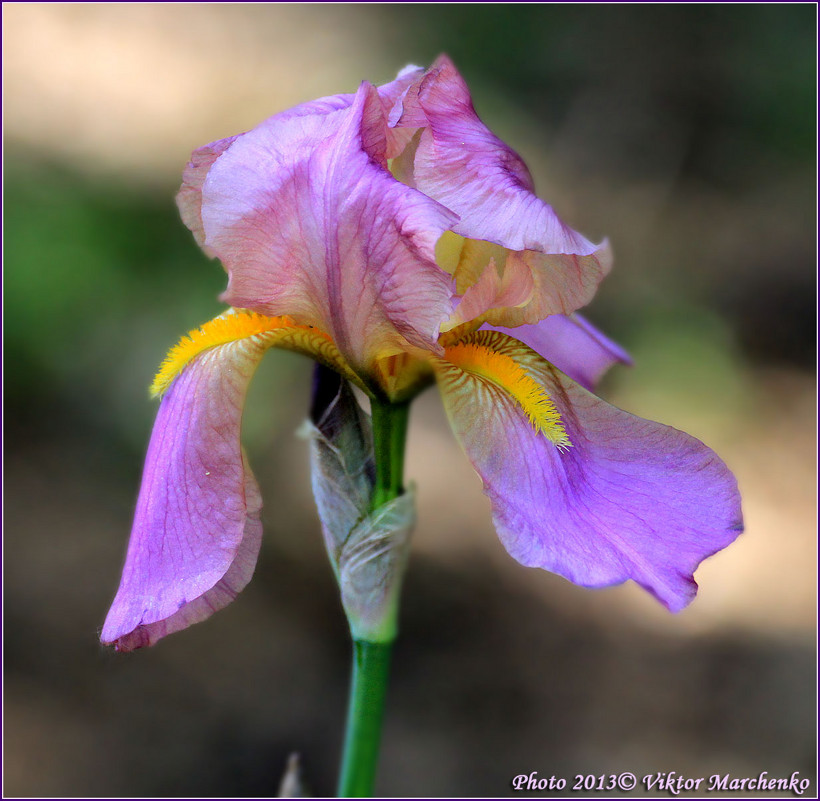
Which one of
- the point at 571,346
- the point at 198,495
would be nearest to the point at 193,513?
the point at 198,495

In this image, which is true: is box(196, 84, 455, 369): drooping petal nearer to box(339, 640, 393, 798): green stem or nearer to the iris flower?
the iris flower

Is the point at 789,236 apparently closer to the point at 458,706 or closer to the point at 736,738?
the point at 736,738

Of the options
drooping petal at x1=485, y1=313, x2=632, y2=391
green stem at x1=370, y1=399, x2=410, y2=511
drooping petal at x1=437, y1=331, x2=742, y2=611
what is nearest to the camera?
drooping petal at x1=437, y1=331, x2=742, y2=611

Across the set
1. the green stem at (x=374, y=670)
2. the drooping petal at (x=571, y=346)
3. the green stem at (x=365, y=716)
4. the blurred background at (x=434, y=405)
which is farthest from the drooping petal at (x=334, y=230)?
the blurred background at (x=434, y=405)

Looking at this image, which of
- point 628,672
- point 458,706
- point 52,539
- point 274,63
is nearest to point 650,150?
point 274,63

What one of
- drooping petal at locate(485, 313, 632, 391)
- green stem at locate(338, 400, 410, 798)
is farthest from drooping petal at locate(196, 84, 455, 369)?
drooping petal at locate(485, 313, 632, 391)
